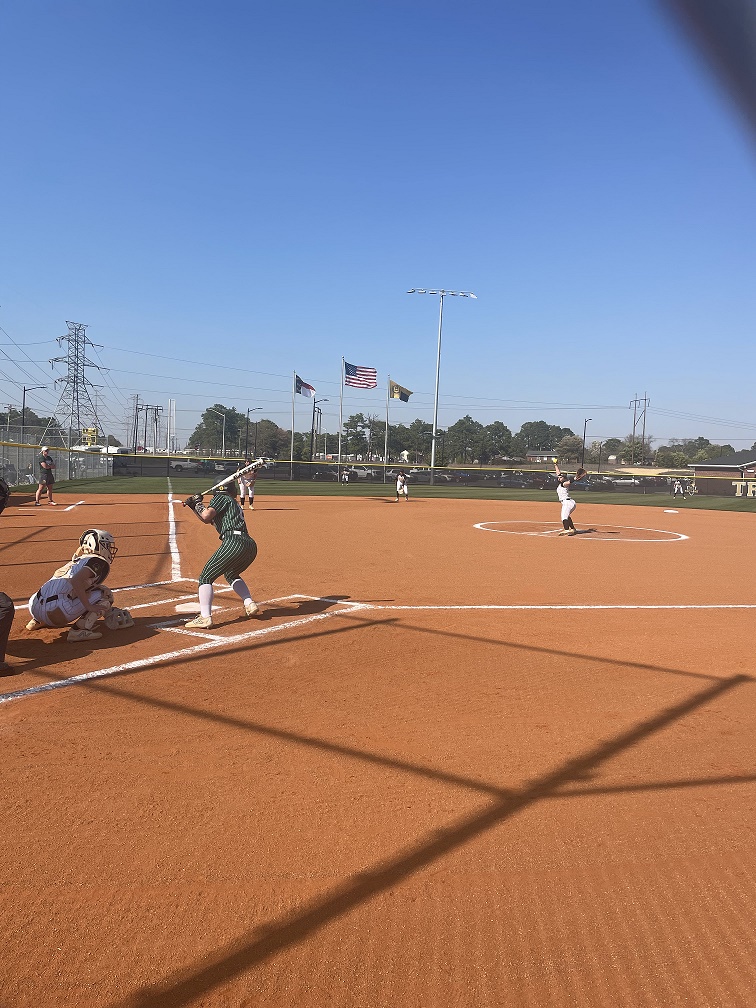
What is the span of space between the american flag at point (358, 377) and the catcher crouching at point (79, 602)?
47167 mm

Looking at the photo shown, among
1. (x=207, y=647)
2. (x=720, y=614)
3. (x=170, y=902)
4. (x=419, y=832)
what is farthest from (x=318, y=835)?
(x=720, y=614)

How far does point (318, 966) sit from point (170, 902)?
28.6 inches

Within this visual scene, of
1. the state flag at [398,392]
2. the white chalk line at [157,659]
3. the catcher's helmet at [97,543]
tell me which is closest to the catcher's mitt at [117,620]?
the catcher's helmet at [97,543]

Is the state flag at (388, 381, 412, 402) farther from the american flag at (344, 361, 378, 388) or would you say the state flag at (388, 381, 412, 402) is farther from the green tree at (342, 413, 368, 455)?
the green tree at (342, 413, 368, 455)

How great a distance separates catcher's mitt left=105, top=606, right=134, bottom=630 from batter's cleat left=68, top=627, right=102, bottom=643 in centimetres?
24

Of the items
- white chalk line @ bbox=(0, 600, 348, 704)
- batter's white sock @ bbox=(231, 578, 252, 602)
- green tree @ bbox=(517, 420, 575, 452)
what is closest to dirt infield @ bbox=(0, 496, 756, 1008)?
white chalk line @ bbox=(0, 600, 348, 704)

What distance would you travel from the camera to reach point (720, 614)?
8.74m

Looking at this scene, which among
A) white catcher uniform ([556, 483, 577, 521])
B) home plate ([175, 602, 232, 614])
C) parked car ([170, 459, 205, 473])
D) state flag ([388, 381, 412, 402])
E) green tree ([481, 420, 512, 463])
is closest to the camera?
home plate ([175, 602, 232, 614])

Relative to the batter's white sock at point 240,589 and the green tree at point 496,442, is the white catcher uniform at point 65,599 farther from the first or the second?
the green tree at point 496,442

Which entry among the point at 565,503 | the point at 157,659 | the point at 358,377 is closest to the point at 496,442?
the point at 358,377

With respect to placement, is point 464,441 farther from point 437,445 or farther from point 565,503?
point 565,503

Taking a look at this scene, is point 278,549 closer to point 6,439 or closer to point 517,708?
point 517,708

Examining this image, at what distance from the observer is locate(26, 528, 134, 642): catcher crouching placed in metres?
6.85

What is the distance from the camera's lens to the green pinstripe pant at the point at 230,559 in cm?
752
